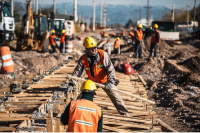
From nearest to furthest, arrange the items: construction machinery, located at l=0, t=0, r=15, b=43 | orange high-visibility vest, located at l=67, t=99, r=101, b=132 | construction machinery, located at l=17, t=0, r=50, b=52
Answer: orange high-visibility vest, located at l=67, t=99, r=101, b=132 < construction machinery, located at l=17, t=0, r=50, b=52 < construction machinery, located at l=0, t=0, r=15, b=43

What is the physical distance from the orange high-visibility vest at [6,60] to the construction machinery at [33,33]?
6440mm

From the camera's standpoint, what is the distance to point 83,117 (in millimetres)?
3680

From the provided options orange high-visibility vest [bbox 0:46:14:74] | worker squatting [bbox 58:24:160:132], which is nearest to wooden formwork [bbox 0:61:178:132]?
worker squatting [bbox 58:24:160:132]

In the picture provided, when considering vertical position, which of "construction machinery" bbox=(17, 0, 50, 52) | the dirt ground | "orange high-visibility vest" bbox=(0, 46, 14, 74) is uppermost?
"construction machinery" bbox=(17, 0, 50, 52)

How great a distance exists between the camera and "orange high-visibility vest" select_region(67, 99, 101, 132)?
145 inches

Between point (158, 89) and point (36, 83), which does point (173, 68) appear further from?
point (36, 83)

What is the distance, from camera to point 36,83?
9.45 metres

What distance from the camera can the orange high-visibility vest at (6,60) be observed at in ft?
41.9

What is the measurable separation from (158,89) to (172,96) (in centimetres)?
161

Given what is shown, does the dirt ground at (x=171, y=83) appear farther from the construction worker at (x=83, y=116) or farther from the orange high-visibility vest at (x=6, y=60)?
the construction worker at (x=83, y=116)

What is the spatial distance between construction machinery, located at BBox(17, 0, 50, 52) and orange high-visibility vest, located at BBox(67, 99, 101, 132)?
16.0 m

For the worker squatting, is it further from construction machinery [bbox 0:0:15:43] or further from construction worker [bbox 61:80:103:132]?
construction machinery [bbox 0:0:15:43]

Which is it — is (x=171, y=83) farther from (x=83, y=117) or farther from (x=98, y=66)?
(x=83, y=117)

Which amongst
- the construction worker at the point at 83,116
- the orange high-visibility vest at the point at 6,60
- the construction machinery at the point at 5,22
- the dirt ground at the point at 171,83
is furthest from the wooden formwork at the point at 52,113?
the construction machinery at the point at 5,22
